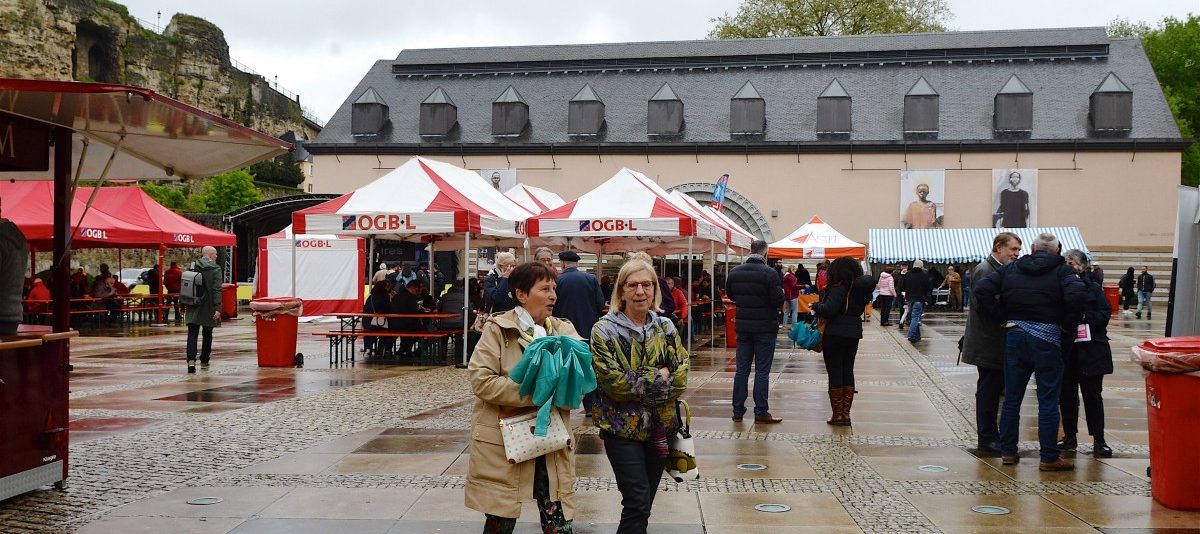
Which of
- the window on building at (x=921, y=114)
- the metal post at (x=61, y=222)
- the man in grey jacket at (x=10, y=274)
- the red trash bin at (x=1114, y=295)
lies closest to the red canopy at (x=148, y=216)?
the metal post at (x=61, y=222)

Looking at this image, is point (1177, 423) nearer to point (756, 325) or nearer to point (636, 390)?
point (636, 390)

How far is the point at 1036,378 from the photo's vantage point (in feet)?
23.5

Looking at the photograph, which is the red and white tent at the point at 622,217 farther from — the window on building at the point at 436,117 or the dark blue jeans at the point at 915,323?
the window on building at the point at 436,117

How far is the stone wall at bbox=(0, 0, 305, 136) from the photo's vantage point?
50438 mm

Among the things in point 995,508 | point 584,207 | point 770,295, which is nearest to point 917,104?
point 584,207

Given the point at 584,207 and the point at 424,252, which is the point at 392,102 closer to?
the point at 424,252

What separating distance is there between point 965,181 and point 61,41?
45.3 meters

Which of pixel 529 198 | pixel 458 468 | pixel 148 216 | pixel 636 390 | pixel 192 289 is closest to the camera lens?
pixel 636 390

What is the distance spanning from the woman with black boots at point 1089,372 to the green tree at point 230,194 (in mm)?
54190

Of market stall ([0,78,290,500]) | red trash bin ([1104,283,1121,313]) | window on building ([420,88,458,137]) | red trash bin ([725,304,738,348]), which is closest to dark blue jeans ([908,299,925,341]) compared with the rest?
red trash bin ([725,304,738,348])

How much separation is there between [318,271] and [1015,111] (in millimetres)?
27118

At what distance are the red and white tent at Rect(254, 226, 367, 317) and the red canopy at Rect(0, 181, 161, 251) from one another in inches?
177

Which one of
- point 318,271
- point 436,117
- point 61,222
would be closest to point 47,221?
point 318,271

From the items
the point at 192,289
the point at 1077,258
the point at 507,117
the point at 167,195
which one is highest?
the point at 507,117
